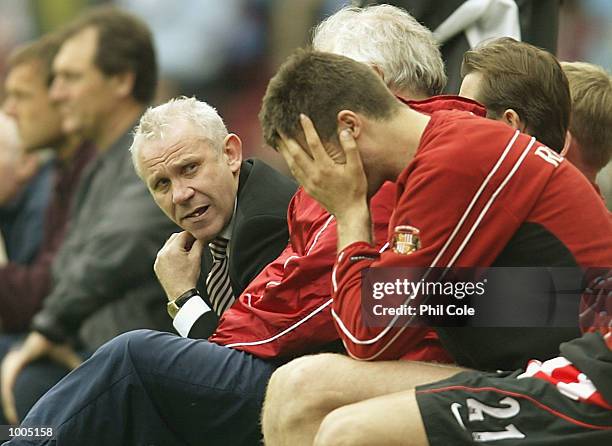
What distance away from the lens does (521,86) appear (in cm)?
424

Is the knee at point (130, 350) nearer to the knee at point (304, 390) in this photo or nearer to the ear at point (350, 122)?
the knee at point (304, 390)

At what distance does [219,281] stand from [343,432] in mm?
1291

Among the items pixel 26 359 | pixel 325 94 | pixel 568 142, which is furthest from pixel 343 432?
pixel 26 359

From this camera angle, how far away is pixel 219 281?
4.63m

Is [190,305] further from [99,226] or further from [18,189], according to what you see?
[18,189]

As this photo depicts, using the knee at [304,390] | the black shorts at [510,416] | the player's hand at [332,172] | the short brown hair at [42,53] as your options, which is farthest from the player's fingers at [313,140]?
the short brown hair at [42,53]

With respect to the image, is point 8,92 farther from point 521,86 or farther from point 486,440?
point 486,440

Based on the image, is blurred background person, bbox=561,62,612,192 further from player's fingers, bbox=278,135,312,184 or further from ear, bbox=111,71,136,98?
ear, bbox=111,71,136,98

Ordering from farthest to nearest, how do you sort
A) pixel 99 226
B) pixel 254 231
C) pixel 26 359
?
pixel 26 359, pixel 99 226, pixel 254 231

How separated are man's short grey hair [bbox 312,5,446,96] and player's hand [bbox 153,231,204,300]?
75 centimetres

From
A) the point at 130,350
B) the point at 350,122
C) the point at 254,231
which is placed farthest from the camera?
the point at 254,231

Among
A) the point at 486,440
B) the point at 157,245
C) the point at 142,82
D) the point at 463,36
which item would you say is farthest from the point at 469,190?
the point at 142,82

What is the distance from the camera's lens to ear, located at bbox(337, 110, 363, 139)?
3.68 meters

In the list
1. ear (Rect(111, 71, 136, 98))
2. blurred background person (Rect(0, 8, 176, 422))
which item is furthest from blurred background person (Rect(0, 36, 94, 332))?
→ ear (Rect(111, 71, 136, 98))
